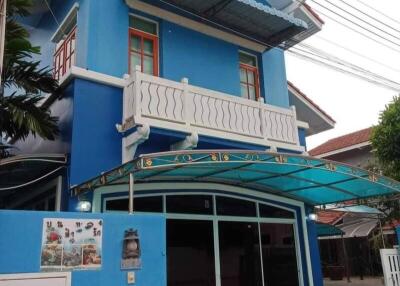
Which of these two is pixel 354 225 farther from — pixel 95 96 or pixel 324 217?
pixel 95 96

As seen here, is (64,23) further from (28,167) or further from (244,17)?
(244,17)

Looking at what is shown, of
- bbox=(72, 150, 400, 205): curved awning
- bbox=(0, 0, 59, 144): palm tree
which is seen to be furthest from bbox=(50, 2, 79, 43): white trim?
bbox=(72, 150, 400, 205): curved awning

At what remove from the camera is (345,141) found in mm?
22969

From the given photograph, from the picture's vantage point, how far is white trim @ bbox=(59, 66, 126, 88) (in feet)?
28.5

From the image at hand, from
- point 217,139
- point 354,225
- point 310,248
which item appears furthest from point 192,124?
point 354,225

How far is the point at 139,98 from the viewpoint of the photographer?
8.66 metres

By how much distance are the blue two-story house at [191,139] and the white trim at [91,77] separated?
28mm

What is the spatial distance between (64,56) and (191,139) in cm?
404

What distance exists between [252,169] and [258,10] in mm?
4062

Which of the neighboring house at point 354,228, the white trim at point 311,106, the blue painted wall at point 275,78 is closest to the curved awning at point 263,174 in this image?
the blue painted wall at point 275,78

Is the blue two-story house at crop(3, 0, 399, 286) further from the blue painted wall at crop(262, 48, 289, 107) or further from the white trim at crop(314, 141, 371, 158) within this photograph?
the white trim at crop(314, 141, 371, 158)

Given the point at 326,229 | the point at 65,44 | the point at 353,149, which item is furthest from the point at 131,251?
the point at 353,149

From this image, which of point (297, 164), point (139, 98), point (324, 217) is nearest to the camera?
point (297, 164)

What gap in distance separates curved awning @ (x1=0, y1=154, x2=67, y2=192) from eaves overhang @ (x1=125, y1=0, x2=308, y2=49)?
392cm
